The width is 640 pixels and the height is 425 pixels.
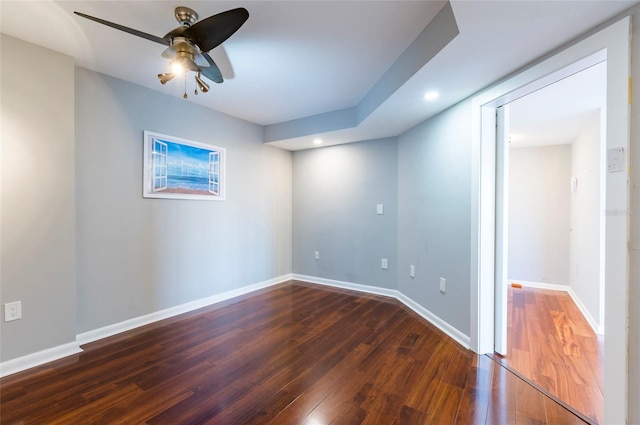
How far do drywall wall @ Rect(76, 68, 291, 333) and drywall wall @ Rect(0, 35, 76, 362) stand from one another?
0.18 m

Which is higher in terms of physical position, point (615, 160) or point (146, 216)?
point (615, 160)

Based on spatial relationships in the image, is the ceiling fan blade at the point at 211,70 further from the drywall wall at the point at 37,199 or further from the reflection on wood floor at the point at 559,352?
the reflection on wood floor at the point at 559,352

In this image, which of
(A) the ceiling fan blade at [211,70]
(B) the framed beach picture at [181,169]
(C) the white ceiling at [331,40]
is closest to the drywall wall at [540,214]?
(C) the white ceiling at [331,40]

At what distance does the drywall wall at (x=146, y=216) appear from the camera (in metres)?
2.50

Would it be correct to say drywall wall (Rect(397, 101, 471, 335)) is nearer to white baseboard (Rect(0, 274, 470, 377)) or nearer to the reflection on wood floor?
white baseboard (Rect(0, 274, 470, 377))

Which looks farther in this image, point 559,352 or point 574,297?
point 574,297

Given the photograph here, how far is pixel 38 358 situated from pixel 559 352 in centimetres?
411

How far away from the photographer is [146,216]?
9.49 feet

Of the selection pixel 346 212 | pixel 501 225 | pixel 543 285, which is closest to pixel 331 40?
pixel 501 225

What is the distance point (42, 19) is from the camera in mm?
1817

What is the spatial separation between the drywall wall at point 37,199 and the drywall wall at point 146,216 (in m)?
0.18

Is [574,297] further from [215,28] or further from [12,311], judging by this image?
[12,311]

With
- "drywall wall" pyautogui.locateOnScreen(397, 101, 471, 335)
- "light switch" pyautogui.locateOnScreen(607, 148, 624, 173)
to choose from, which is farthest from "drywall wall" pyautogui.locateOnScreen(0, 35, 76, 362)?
"light switch" pyautogui.locateOnScreen(607, 148, 624, 173)

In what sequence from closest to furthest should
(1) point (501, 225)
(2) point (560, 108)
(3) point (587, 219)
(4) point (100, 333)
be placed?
(1) point (501, 225), (4) point (100, 333), (2) point (560, 108), (3) point (587, 219)
